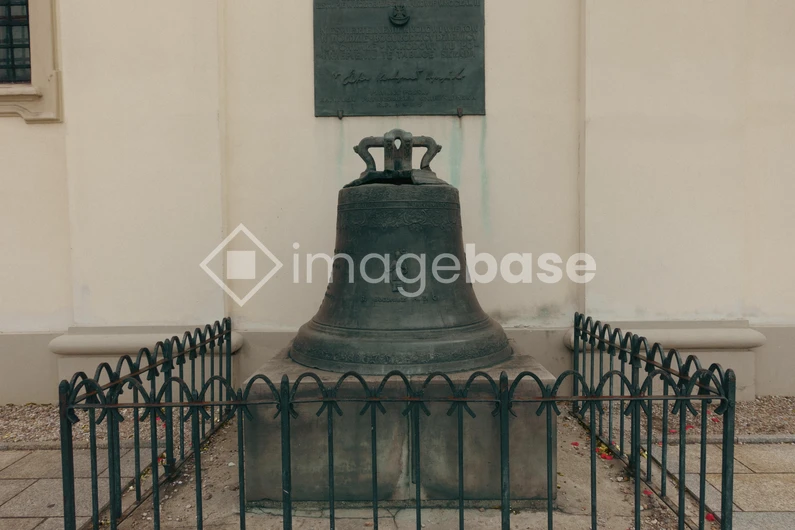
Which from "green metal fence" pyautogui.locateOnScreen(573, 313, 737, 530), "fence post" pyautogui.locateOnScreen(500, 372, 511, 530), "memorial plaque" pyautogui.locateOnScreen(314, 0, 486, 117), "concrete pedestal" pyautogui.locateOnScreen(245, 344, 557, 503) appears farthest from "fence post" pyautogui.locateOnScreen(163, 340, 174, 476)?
"memorial plaque" pyautogui.locateOnScreen(314, 0, 486, 117)

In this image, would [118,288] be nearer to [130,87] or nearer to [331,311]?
[130,87]

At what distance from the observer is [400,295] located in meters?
3.61

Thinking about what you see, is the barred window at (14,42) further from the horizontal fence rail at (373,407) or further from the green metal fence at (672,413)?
the green metal fence at (672,413)

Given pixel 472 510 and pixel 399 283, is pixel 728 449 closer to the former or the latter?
pixel 472 510

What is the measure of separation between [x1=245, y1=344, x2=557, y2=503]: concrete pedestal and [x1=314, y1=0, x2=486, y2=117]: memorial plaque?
120 inches

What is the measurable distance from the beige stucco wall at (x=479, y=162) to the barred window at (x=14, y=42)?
709mm

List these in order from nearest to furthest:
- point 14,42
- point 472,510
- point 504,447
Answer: point 504,447 → point 472,510 → point 14,42

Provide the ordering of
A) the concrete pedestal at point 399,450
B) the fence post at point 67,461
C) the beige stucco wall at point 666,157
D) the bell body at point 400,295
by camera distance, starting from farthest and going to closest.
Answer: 1. the beige stucco wall at point 666,157
2. the bell body at point 400,295
3. the concrete pedestal at point 399,450
4. the fence post at point 67,461

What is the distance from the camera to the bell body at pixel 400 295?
3482mm

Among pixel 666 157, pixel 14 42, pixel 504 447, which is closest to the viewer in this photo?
pixel 504 447

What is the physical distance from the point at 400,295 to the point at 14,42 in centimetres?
535
